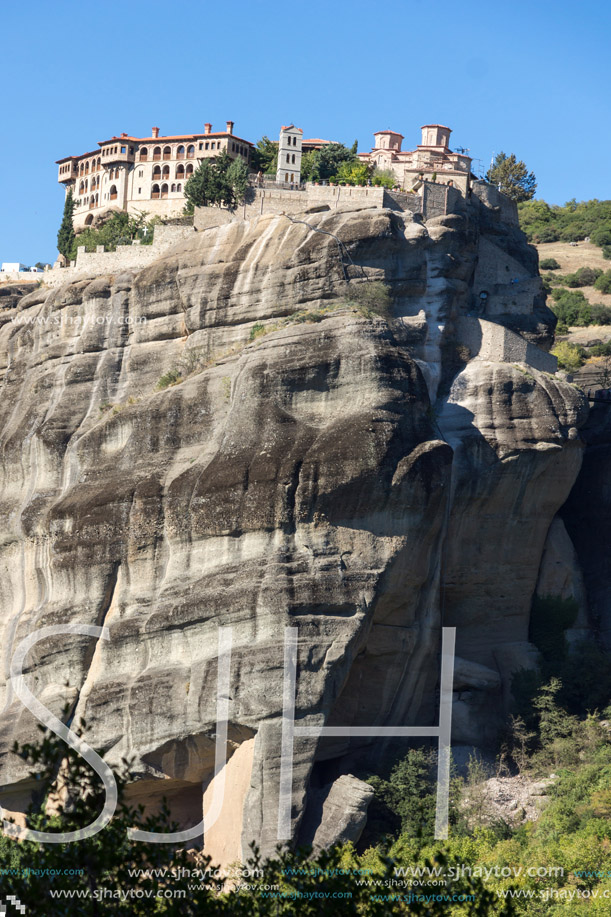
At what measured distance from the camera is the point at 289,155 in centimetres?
6275

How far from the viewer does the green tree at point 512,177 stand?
97000 mm

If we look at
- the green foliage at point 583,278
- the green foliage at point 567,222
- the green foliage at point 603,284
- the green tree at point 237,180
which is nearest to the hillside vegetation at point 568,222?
the green foliage at point 567,222

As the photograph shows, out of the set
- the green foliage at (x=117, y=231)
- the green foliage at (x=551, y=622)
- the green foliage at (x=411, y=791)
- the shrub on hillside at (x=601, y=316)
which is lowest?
the green foliage at (x=411, y=791)

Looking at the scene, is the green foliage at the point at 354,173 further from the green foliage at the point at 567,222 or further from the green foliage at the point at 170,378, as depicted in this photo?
the green foliage at the point at 567,222

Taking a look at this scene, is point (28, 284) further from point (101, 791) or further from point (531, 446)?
point (101, 791)

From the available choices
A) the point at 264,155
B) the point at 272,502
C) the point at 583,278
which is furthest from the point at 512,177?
the point at 272,502

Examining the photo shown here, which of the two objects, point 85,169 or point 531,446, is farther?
point 85,169

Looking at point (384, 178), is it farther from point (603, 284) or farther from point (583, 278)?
point (583, 278)

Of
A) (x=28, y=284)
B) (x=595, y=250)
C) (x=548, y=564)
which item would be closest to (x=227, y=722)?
(x=548, y=564)

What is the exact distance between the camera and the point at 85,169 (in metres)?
76.9

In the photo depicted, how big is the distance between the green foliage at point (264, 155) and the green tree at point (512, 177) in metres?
30.9

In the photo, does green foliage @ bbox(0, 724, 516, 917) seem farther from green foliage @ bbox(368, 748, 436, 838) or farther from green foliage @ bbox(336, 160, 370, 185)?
green foliage @ bbox(336, 160, 370, 185)

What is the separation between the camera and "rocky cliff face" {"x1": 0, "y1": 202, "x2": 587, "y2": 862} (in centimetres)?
4528

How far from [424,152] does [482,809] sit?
92.5 feet
